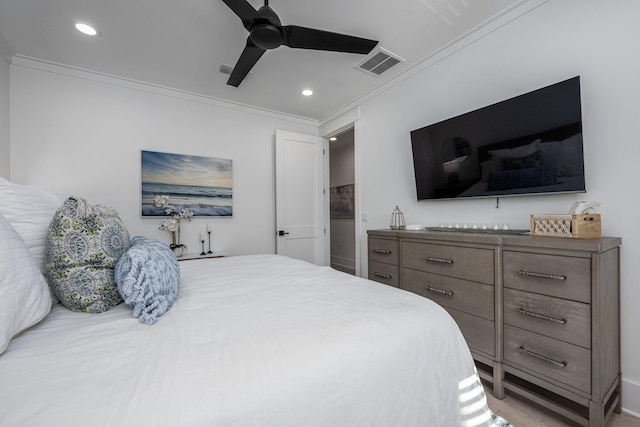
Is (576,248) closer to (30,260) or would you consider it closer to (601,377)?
(601,377)

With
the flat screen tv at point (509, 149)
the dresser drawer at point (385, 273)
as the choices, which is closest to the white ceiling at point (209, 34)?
the flat screen tv at point (509, 149)

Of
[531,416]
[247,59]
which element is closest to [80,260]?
[247,59]

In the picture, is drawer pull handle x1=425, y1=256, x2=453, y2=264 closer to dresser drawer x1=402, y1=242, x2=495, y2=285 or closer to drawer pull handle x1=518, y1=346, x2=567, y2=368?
dresser drawer x1=402, y1=242, x2=495, y2=285

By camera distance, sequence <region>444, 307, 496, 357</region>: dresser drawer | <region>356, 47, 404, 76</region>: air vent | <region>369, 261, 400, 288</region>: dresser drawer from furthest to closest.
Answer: <region>356, 47, 404, 76</region>: air vent < <region>369, 261, 400, 288</region>: dresser drawer < <region>444, 307, 496, 357</region>: dresser drawer

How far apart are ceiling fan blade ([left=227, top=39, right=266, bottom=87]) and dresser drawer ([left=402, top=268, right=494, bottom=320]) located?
6.78 feet

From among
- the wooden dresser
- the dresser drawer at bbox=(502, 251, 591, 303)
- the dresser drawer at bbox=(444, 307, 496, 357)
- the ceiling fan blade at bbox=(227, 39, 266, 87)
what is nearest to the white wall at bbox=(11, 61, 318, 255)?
the ceiling fan blade at bbox=(227, 39, 266, 87)

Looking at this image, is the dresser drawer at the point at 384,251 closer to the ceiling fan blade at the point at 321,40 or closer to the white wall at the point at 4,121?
the ceiling fan blade at the point at 321,40

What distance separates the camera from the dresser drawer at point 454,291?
1.71 meters

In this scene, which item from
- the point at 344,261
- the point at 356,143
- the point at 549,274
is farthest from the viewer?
the point at 344,261

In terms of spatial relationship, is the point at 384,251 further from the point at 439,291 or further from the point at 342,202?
the point at 342,202

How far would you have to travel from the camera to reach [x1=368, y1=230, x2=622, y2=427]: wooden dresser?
1322mm

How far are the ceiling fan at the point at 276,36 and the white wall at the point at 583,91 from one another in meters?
1.04

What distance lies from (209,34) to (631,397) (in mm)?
3804

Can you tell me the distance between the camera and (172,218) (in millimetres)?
3100
